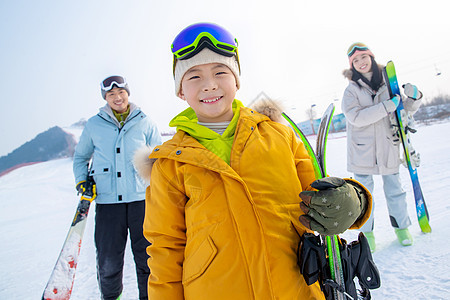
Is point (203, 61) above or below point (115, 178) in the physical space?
above

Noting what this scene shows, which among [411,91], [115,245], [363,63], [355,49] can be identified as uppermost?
[355,49]

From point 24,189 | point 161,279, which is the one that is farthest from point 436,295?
point 24,189

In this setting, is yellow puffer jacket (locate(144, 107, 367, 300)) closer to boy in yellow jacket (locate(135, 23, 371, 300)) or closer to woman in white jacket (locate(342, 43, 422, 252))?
boy in yellow jacket (locate(135, 23, 371, 300))

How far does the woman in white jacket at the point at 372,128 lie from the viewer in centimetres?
296

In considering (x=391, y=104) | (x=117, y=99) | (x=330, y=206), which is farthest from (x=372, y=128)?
(x=117, y=99)

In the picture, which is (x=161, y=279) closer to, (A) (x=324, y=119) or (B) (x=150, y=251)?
(B) (x=150, y=251)

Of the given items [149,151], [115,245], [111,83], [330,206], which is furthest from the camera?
[111,83]

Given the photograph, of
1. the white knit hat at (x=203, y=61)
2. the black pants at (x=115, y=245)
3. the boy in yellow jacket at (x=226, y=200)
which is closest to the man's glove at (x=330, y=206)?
the boy in yellow jacket at (x=226, y=200)

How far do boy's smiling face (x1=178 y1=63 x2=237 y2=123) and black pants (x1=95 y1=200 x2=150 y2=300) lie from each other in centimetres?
165

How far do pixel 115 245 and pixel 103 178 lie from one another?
67 centimetres

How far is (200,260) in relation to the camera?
1.06m

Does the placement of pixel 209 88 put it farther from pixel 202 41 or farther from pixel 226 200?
pixel 226 200

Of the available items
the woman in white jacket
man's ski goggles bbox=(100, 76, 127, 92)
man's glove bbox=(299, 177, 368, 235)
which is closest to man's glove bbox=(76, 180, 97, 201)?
man's ski goggles bbox=(100, 76, 127, 92)

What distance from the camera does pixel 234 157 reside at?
3.77ft
